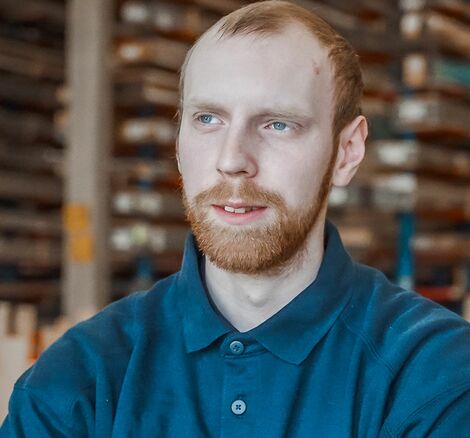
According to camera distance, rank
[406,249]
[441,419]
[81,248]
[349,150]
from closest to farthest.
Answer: [441,419] → [349,150] → [81,248] → [406,249]

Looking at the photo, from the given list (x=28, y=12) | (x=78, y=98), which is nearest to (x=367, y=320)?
(x=78, y=98)

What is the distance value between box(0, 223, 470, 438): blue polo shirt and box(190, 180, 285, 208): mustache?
0.20 metres

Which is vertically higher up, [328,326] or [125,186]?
[328,326]

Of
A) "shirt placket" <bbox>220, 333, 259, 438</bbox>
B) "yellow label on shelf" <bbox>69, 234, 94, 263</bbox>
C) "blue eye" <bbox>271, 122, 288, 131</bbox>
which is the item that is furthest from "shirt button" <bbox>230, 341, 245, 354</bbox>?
"yellow label on shelf" <bbox>69, 234, 94, 263</bbox>

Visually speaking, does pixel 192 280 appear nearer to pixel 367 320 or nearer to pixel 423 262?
pixel 367 320

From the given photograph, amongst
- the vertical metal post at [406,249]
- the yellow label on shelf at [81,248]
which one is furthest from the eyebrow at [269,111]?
the vertical metal post at [406,249]

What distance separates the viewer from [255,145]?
1.84 m

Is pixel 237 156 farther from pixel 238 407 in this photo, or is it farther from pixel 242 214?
pixel 238 407

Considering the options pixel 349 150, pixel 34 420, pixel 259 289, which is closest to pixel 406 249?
pixel 349 150

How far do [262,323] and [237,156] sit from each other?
32cm

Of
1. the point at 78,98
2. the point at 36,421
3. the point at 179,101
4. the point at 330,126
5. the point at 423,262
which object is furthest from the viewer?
the point at 423,262

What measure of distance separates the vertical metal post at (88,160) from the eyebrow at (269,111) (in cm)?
329

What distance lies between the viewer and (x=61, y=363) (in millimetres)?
1847

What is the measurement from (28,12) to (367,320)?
5086 mm
